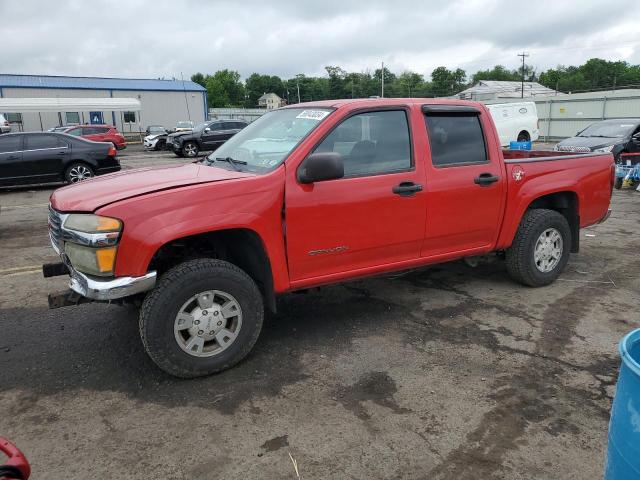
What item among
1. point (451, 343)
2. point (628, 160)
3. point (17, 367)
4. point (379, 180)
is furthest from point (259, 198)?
point (628, 160)

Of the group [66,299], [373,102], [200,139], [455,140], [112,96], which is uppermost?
[112,96]

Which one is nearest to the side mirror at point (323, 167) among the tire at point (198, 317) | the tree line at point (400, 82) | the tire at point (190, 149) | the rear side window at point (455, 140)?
the tire at point (198, 317)

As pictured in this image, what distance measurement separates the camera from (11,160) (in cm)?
1226

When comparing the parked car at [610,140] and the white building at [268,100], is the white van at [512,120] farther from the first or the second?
the white building at [268,100]

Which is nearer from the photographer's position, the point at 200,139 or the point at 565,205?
the point at 565,205

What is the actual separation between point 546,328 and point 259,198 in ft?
8.72

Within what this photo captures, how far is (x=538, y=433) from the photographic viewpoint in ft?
9.50

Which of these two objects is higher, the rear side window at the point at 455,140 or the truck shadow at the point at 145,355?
the rear side window at the point at 455,140

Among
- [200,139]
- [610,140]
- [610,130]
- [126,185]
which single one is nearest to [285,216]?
[126,185]

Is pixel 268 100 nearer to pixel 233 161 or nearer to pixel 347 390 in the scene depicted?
pixel 233 161

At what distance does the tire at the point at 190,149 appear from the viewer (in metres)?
22.0

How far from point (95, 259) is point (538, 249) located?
4.11 m

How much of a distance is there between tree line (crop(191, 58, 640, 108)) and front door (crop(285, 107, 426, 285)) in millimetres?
69090

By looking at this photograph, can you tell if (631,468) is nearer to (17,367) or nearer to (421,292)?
(421,292)
